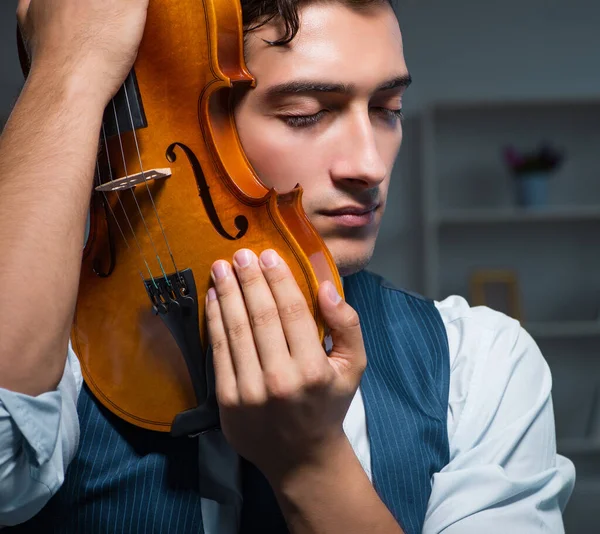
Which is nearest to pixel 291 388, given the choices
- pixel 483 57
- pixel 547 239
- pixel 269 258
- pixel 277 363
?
pixel 277 363

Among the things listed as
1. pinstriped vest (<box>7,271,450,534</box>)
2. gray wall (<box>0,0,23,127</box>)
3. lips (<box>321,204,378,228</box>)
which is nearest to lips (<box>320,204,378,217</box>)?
lips (<box>321,204,378,228</box>)

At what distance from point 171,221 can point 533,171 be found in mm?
3703

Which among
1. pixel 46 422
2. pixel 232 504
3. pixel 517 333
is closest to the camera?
pixel 46 422

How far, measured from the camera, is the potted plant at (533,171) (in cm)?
430

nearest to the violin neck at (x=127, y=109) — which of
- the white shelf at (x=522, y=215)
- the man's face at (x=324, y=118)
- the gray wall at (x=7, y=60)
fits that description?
the man's face at (x=324, y=118)

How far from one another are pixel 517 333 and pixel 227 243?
1.88ft

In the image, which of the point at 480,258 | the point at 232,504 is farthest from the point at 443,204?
the point at 232,504

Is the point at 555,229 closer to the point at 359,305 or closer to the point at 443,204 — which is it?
the point at 443,204

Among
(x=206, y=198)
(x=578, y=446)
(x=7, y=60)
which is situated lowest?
(x=578, y=446)

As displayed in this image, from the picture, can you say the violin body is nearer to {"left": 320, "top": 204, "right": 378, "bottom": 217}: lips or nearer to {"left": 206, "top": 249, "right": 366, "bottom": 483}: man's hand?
{"left": 206, "top": 249, "right": 366, "bottom": 483}: man's hand

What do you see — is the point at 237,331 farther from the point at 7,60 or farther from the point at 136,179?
the point at 7,60

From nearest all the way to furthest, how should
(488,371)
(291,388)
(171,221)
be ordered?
(291,388) < (171,221) < (488,371)

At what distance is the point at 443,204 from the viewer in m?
4.71

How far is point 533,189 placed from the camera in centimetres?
436
